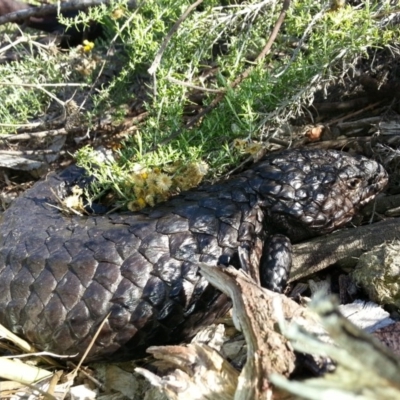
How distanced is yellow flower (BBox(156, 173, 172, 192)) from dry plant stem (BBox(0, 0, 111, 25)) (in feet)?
6.52

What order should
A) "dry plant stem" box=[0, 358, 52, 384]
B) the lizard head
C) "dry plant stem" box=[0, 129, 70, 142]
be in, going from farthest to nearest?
"dry plant stem" box=[0, 129, 70, 142] < the lizard head < "dry plant stem" box=[0, 358, 52, 384]

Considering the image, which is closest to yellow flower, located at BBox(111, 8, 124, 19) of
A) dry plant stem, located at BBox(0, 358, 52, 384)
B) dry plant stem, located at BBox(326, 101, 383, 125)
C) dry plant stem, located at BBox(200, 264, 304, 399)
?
dry plant stem, located at BBox(326, 101, 383, 125)

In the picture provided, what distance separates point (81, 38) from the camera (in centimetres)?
519

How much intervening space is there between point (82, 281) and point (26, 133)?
198 centimetres

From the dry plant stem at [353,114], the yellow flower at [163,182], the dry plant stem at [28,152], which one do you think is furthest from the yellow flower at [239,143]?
the dry plant stem at [28,152]

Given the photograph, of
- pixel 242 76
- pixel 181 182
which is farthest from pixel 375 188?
pixel 181 182

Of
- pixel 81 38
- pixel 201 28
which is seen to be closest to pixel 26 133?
pixel 81 38

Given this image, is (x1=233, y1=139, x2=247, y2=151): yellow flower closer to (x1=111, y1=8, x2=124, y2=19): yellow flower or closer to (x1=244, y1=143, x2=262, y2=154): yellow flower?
(x1=244, y1=143, x2=262, y2=154): yellow flower

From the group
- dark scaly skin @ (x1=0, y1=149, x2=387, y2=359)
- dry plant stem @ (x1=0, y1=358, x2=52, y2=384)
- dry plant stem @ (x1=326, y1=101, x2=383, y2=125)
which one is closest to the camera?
dry plant stem @ (x1=0, y1=358, x2=52, y2=384)

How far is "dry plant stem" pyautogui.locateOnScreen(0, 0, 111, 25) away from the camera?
4.61 m

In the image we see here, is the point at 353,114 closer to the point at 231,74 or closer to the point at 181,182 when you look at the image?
the point at 231,74

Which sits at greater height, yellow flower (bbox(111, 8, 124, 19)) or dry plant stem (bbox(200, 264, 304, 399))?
yellow flower (bbox(111, 8, 124, 19))

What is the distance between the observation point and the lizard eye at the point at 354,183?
3.31 metres

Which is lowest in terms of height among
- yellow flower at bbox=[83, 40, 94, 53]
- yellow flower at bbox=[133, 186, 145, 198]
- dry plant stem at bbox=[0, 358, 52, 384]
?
dry plant stem at bbox=[0, 358, 52, 384]
